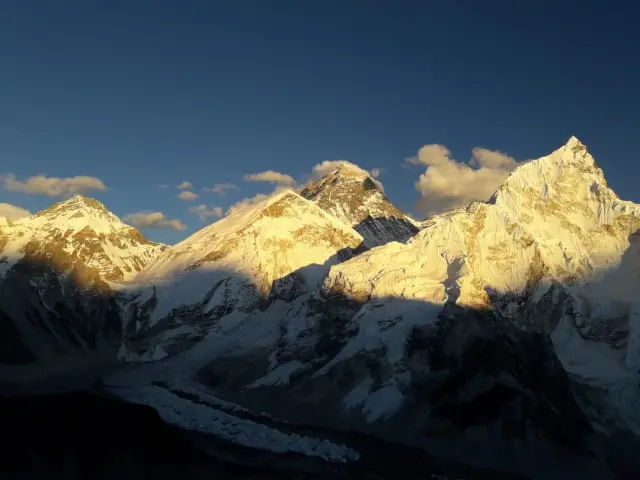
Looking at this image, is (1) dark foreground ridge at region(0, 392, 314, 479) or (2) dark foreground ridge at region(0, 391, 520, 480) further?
(2) dark foreground ridge at region(0, 391, 520, 480)

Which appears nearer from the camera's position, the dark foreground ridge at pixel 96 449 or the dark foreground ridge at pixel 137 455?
the dark foreground ridge at pixel 96 449

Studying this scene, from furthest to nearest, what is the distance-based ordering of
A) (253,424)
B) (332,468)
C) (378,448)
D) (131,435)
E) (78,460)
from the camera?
(253,424) < (378,448) < (131,435) < (332,468) < (78,460)

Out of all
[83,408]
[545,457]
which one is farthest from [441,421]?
[83,408]

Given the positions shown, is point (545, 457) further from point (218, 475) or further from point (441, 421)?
point (218, 475)

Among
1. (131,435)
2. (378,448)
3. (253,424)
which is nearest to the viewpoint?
(131,435)

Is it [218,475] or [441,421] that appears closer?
[218,475]

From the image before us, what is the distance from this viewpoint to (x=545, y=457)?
570 feet

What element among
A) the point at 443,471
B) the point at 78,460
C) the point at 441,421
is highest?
the point at 441,421

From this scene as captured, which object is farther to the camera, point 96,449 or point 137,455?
point 96,449

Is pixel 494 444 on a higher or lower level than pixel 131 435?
higher

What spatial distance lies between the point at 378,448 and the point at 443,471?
22.3 m

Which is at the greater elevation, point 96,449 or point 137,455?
point 137,455

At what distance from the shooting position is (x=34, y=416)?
17300cm

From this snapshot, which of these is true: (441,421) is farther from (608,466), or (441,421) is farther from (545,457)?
(608,466)
